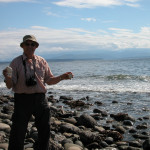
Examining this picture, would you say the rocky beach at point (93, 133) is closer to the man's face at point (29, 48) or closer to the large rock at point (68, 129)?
the large rock at point (68, 129)

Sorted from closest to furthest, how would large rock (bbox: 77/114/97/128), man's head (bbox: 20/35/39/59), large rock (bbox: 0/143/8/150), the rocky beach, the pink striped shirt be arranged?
the pink striped shirt → man's head (bbox: 20/35/39/59) → large rock (bbox: 0/143/8/150) → the rocky beach → large rock (bbox: 77/114/97/128)

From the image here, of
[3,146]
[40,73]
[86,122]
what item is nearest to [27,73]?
[40,73]

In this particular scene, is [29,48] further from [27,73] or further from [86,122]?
[86,122]

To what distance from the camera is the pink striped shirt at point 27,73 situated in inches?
189

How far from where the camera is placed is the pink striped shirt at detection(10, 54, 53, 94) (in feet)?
15.7

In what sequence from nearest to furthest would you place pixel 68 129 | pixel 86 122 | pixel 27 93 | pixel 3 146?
pixel 27 93 < pixel 3 146 < pixel 68 129 < pixel 86 122

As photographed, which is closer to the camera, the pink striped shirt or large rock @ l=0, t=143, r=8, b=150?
the pink striped shirt

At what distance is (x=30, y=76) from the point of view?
4840 millimetres

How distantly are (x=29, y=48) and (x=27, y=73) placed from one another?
46 centimetres

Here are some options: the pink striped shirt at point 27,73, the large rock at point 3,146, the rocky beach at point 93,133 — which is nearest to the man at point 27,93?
the pink striped shirt at point 27,73

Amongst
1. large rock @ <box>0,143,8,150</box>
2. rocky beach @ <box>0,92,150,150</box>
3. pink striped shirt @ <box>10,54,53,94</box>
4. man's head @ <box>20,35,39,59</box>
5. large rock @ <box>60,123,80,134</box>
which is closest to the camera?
pink striped shirt @ <box>10,54,53,94</box>

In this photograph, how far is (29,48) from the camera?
4.97 meters

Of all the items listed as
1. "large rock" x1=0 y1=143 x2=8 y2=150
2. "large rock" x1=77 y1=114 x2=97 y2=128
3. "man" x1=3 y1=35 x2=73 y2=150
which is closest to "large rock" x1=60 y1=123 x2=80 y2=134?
"large rock" x1=77 y1=114 x2=97 y2=128

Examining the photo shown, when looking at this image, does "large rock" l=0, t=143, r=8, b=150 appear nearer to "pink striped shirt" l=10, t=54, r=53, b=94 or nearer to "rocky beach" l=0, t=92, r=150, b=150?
"rocky beach" l=0, t=92, r=150, b=150
